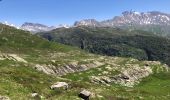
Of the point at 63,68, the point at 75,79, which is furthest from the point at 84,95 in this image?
the point at 63,68

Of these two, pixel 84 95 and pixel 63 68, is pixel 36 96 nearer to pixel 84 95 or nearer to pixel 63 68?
pixel 84 95

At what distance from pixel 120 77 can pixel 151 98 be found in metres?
99.7

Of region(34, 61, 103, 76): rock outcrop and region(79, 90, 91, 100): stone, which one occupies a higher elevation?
region(79, 90, 91, 100): stone

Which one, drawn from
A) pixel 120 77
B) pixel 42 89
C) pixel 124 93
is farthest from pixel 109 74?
pixel 42 89

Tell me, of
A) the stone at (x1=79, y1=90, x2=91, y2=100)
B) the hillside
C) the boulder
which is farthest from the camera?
the hillside

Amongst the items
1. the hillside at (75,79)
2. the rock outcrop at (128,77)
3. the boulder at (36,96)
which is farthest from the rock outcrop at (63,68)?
the boulder at (36,96)

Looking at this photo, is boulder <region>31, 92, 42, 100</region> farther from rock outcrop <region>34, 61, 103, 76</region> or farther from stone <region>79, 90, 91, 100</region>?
rock outcrop <region>34, 61, 103, 76</region>

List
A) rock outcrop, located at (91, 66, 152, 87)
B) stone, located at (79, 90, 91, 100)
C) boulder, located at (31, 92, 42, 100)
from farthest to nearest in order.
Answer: rock outcrop, located at (91, 66, 152, 87)
stone, located at (79, 90, 91, 100)
boulder, located at (31, 92, 42, 100)

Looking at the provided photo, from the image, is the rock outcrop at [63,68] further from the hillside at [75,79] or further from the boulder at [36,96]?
the boulder at [36,96]

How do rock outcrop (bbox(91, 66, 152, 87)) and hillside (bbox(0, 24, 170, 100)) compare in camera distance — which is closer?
hillside (bbox(0, 24, 170, 100))

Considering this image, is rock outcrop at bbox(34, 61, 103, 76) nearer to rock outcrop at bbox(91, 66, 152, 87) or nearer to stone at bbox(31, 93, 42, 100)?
rock outcrop at bbox(91, 66, 152, 87)

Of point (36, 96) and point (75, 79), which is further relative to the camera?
point (75, 79)

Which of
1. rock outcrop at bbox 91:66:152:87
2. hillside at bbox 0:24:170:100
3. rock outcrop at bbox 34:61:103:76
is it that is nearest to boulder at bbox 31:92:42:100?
hillside at bbox 0:24:170:100

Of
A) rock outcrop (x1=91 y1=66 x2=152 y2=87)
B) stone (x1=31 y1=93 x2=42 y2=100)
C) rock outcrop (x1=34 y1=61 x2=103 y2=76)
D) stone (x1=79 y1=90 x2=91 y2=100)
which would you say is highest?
stone (x1=31 y1=93 x2=42 y2=100)
